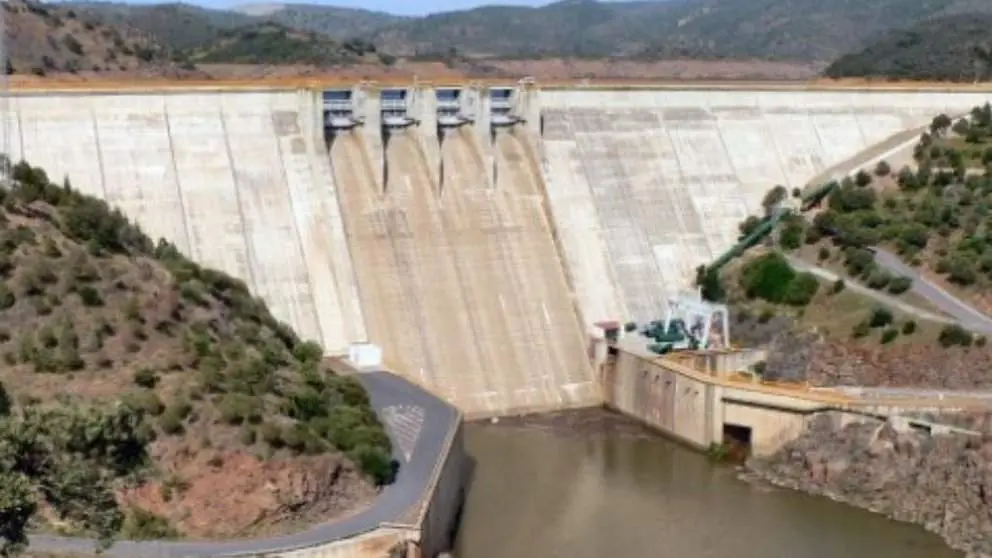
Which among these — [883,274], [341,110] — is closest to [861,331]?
[883,274]

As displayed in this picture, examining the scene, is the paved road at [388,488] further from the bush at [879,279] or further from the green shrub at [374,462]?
the bush at [879,279]

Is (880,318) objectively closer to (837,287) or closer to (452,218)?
(837,287)

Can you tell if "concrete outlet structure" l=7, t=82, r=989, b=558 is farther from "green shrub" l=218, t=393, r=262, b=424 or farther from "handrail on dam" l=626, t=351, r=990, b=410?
"green shrub" l=218, t=393, r=262, b=424

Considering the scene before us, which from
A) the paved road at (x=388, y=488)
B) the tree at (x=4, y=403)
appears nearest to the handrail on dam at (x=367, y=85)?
the paved road at (x=388, y=488)

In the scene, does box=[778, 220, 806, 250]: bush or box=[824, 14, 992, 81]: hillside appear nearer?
box=[778, 220, 806, 250]: bush

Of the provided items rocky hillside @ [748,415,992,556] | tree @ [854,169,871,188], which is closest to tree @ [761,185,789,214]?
tree @ [854,169,871,188]

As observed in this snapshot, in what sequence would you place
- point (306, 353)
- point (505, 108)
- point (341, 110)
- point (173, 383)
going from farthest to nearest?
point (505, 108) → point (341, 110) → point (306, 353) → point (173, 383)
